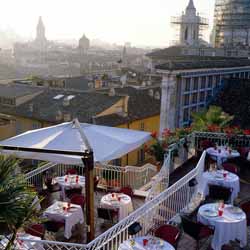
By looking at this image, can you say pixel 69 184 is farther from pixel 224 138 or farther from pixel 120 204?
pixel 224 138

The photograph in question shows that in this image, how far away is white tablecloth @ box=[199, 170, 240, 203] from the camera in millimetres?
11203

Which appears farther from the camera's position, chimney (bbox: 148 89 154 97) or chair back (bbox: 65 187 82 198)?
chimney (bbox: 148 89 154 97)

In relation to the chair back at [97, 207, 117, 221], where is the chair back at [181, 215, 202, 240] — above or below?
above

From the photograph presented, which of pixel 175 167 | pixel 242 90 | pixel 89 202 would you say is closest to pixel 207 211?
pixel 89 202

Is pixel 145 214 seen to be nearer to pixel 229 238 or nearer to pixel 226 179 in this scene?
pixel 229 238

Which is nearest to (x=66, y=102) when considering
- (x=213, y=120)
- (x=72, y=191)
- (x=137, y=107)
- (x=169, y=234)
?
(x=137, y=107)

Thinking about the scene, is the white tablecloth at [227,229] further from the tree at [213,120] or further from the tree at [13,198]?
the tree at [213,120]

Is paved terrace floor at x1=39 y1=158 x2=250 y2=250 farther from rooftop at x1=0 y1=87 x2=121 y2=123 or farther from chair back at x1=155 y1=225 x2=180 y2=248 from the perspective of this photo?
rooftop at x1=0 y1=87 x2=121 y2=123

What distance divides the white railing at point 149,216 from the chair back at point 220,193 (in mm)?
530

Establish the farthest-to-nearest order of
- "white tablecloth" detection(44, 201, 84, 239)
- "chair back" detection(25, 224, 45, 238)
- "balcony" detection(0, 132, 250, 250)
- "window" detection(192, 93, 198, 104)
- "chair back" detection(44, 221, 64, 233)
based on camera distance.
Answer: "window" detection(192, 93, 198, 104), "white tablecloth" detection(44, 201, 84, 239), "chair back" detection(44, 221, 64, 233), "chair back" detection(25, 224, 45, 238), "balcony" detection(0, 132, 250, 250)

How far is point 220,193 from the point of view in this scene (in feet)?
35.1

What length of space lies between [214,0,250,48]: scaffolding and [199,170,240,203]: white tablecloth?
4174cm

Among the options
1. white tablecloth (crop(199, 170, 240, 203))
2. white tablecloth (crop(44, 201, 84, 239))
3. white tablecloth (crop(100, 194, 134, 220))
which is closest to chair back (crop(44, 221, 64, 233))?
white tablecloth (crop(44, 201, 84, 239))

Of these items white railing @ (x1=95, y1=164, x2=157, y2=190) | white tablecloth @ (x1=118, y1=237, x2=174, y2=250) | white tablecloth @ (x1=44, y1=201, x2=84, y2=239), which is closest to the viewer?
white tablecloth @ (x1=118, y1=237, x2=174, y2=250)
